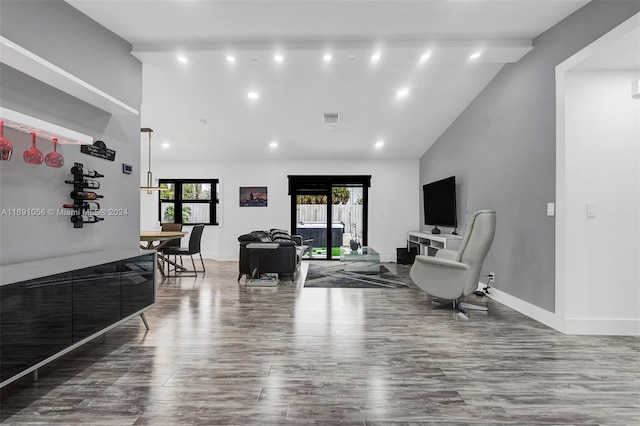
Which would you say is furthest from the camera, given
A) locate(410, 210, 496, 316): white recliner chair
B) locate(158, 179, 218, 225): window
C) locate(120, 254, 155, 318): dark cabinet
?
locate(158, 179, 218, 225): window

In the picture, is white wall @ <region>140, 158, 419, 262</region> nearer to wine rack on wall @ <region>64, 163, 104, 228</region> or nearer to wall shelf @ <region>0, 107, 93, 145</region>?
wine rack on wall @ <region>64, 163, 104, 228</region>

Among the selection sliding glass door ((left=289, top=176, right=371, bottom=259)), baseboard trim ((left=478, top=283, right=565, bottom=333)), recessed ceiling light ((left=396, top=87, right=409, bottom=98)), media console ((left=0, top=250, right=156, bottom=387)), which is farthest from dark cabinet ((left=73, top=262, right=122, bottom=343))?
sliding glass door ((left=289, top=176, right=371, bottom=259))

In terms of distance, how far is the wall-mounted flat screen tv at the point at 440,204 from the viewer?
5355mm

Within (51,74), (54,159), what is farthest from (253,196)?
(51,74)

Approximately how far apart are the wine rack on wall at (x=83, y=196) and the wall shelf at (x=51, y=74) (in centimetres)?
60

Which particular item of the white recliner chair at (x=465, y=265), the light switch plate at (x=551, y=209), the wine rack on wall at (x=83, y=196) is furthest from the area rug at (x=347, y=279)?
the wine rack on wall at (x=83, y=196)

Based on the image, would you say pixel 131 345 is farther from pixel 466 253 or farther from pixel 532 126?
pixel 532 126

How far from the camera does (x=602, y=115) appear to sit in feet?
9.41

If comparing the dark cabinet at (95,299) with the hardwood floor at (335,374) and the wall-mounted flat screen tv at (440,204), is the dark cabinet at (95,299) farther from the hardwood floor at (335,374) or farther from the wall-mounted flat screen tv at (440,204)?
the wall-mounted flat screen tv at (440,204)

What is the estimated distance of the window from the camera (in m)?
7.62

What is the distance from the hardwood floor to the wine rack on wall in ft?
3.58

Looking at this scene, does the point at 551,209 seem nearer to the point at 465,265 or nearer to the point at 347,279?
the point at 465,265

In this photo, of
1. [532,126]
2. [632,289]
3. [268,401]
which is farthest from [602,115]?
[268,401]

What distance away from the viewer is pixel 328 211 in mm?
7406
